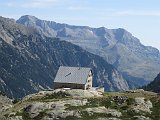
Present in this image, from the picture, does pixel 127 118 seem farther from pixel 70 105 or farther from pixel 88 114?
pixel 70 105

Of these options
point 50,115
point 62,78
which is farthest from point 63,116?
point 62,78

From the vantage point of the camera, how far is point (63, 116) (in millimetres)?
103688

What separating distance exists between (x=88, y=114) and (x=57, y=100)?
1460 centimetres

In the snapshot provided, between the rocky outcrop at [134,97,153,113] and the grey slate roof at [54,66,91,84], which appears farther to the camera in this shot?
the grey slate roof at [54,66,91,84]

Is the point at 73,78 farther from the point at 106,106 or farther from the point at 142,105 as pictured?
the point at 142,105

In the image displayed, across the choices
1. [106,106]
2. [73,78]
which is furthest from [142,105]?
[73,78]

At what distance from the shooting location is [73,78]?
149 metres

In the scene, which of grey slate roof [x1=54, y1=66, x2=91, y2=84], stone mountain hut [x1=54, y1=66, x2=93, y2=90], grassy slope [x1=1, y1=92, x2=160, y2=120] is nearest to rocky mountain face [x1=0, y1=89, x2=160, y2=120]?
grassy slope [x1=1, y1=92, x2=160, y2=120]

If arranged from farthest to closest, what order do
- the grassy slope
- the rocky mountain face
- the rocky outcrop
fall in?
the rocky outcrop
the rocky mountain face
the grassy slope

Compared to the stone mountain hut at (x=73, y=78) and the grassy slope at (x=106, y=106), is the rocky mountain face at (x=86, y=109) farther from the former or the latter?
the stone mountain hut at (x=73, y=78)

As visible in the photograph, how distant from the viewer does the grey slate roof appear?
14875cm

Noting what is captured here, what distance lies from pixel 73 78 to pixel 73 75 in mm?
1405

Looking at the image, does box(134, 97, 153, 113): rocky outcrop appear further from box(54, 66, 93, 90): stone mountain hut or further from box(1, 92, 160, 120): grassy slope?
box(54, 66, 93, 90): stone mountain hut

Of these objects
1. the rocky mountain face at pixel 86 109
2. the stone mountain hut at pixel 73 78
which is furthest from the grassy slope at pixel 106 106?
the stone mountain hut at pixel 73 78
